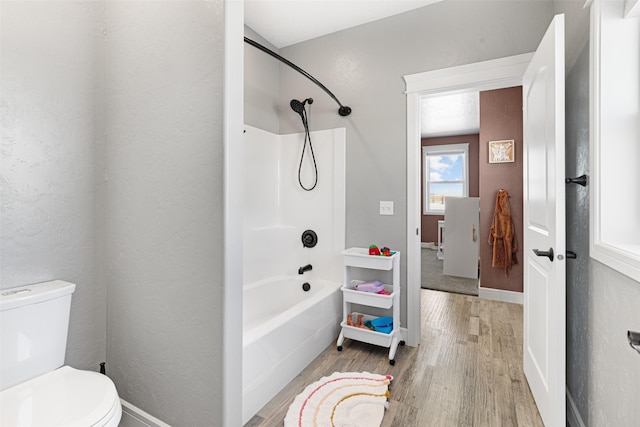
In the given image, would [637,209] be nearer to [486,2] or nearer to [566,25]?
[566,25]

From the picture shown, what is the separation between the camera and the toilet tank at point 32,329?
117 centimetres

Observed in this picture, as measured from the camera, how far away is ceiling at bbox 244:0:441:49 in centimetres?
237

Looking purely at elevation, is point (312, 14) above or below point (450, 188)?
above

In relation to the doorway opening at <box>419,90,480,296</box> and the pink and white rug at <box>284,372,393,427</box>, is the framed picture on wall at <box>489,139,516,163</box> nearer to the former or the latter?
the doorway opening at <box>419,90,480,296</box>

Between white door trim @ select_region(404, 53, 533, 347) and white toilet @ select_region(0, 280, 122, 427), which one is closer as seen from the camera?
white toilet @ select_region(0, 280, 122, 427)

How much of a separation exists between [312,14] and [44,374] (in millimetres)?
2782

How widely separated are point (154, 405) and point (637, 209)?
7.16ft

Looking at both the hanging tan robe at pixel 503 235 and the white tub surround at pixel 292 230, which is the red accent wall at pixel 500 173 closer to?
the hanging tan robe at pixel 503 235

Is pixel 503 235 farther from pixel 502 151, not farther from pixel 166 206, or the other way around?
pixel 166 206

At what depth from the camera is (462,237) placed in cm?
448

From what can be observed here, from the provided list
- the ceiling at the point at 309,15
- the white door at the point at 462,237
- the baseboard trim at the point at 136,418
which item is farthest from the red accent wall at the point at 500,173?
the baseboard trim at the point at 136,418

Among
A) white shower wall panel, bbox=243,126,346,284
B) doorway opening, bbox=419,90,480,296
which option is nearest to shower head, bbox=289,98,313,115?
white shower wall panel, bbox=243,126,346,284

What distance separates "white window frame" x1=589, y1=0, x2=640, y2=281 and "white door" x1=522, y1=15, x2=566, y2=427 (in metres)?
0.14

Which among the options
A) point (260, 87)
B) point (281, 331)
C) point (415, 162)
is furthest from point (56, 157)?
point (415, 162)
